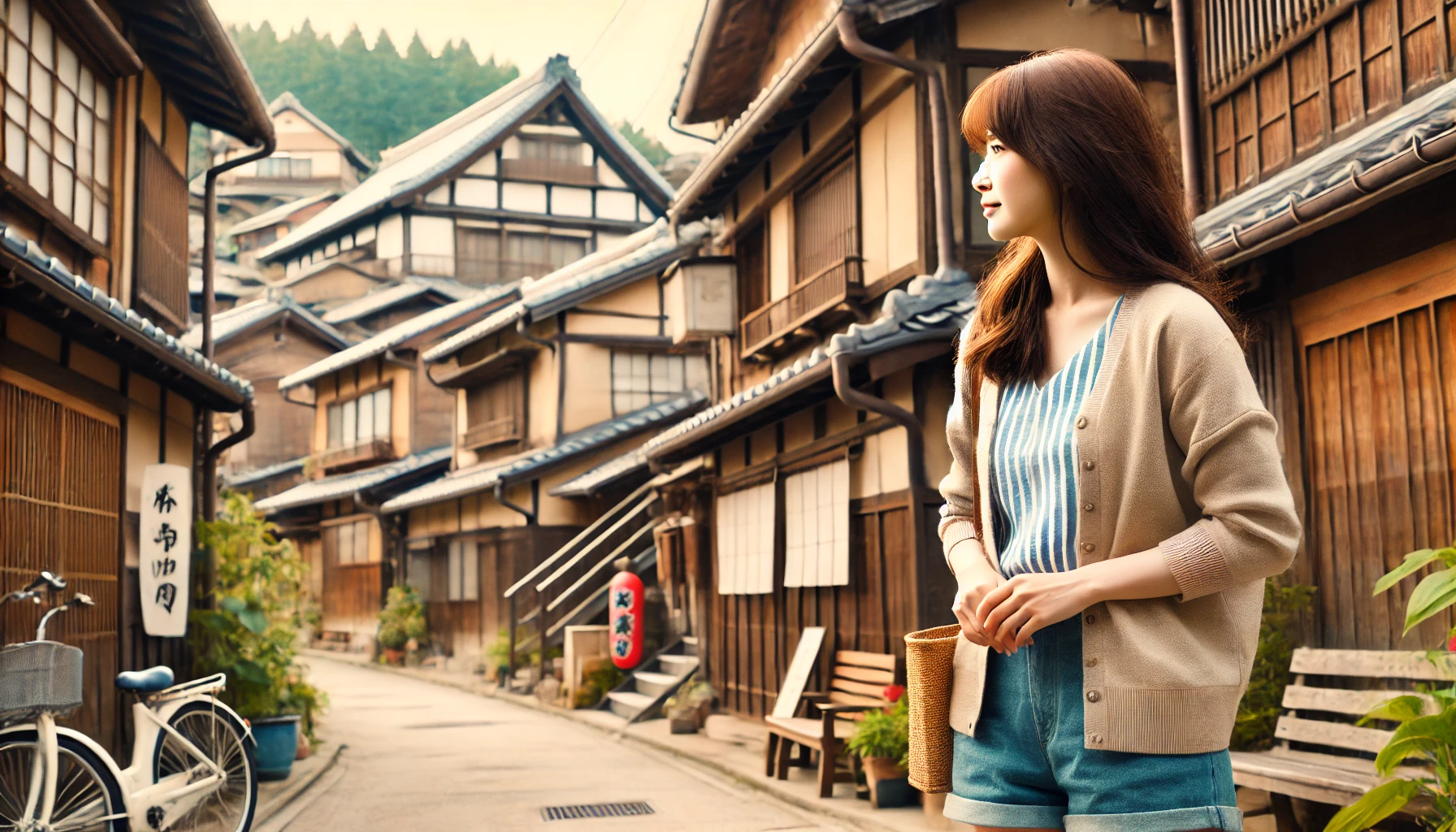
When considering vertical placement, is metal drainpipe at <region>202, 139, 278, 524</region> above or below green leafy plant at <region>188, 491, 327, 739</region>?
above

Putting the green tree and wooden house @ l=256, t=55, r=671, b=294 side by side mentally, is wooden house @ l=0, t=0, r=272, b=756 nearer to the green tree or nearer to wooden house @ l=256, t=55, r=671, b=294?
wooden house @ l=256, t=55, r=671, b=294

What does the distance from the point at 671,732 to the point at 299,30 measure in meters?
63.3

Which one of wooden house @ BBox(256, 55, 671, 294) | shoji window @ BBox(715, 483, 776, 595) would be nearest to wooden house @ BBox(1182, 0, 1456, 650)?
shoji window @ BBox(715, 483, 776, 595)

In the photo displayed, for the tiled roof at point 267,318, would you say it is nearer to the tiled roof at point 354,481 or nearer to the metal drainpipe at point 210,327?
the tiled roof at point 354,481

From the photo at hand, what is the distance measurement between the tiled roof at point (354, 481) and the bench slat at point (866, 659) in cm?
1871

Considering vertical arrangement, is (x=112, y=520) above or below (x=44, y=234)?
below

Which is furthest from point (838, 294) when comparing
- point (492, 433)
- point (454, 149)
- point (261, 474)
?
point (261, 474)

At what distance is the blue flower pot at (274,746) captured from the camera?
445 inches

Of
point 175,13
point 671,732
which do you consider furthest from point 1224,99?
point 671,732

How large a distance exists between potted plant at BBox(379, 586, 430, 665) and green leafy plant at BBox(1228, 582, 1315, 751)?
21.9 meters

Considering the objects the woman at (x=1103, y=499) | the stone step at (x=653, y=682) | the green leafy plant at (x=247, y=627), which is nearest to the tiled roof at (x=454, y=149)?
the stone step at (x=653, y=682)

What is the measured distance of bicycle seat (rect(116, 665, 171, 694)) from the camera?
756 cm

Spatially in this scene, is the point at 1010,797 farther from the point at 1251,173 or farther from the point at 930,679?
the point at 1251,173

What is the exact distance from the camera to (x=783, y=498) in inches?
555
